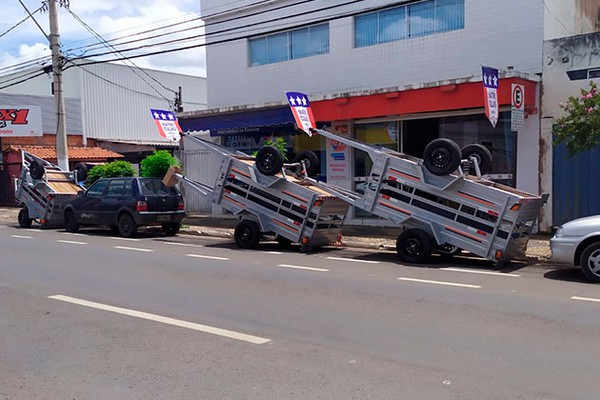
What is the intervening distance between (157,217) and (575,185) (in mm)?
10738

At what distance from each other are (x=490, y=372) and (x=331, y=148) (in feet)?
45.7

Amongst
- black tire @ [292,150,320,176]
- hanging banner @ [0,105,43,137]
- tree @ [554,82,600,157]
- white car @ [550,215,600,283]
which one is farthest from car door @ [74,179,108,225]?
hanging banner @ [0,105,43,137]

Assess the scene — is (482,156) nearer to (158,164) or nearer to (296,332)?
(296,332)

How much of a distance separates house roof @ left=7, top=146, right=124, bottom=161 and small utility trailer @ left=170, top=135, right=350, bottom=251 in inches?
774

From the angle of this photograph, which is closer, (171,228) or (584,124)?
(584,124)

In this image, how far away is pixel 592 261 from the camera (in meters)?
8.81

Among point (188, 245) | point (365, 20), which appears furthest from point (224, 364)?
point (365, 20)

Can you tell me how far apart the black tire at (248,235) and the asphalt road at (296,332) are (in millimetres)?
2146

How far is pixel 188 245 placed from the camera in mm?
14109

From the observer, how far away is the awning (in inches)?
720

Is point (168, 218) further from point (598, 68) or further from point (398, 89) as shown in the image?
point (598, 68)

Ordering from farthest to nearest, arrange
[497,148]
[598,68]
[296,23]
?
1. [296,23]
2. [497,148]
3. [598,68]

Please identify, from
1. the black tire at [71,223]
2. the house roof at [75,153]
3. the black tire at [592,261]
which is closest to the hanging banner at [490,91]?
the black tire at [592,261]

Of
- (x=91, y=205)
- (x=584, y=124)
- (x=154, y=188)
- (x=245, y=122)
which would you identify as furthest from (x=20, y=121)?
(x=584, y=124)
